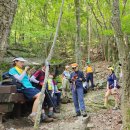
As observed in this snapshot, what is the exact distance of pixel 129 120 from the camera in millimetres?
5910

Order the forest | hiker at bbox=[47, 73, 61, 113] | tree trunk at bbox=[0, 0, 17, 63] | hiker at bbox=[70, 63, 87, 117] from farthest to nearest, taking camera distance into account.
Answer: the forest → hiker at bbox=[47, 73, 61, 113] → hiker at bbox=[70, 63, 87, 117] → tree trunk at bbox=[0, 0, 17, 63]

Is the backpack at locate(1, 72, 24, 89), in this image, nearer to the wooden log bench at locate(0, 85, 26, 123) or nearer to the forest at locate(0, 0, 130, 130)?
the wooden log bench at locate(0, 85, 26, 123)

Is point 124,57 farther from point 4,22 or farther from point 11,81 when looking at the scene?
point 4,22

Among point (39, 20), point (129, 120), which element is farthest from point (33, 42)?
point (129, 120)

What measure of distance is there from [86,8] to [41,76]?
57.9ft

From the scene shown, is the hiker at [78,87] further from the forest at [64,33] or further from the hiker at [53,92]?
the forest at [64,33]

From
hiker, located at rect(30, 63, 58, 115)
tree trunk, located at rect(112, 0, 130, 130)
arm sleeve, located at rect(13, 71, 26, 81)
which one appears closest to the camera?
tree trunk, located at rect(112, 0, 130, 130)

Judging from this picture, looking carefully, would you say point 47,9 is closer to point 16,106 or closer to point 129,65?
point 16,106

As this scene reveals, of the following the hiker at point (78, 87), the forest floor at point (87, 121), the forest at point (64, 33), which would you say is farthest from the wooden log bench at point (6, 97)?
the forest at point (64, 33)

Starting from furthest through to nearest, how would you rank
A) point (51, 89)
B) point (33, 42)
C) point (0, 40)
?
point (33, 42) < point (51, 89) < point (0, 40)

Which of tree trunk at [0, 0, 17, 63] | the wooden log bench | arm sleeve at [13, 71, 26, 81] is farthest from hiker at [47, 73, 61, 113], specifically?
tree trunk at [0, 0, 17, 63]

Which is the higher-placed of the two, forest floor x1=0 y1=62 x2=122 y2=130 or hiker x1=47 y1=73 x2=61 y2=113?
hiker x1=47 y1=73 x2=61 y2=113

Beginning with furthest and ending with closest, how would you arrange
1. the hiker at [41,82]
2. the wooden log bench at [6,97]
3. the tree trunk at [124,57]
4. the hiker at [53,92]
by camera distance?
the hiker at [53,92], the hiker at [41,82], the wooden log bench at [6,97], the tree trunk at [124,57]

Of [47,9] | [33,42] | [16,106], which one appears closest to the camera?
[16,106]
